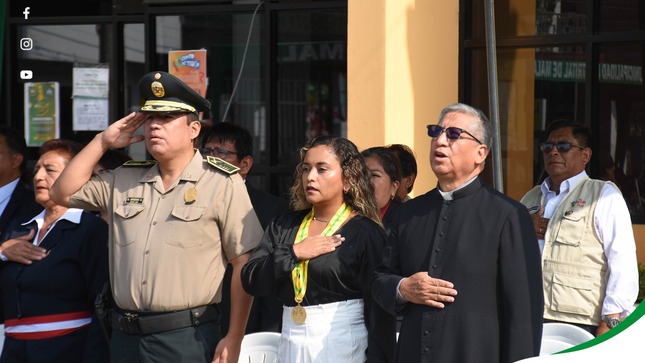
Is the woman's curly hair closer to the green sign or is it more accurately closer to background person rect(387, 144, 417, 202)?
background person rect(387, 144, 417, 202)

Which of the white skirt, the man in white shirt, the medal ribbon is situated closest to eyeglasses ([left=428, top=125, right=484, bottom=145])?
the medal ribbon

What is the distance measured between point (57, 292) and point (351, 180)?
1647mm

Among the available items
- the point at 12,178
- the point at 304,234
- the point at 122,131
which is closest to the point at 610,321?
the point at 304,234

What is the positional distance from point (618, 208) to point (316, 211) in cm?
188

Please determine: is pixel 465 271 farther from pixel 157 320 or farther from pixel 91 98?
pixel 91 98

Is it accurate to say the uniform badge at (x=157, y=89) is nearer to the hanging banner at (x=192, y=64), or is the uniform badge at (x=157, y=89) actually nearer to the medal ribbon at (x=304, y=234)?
the medal ribbon at (x=304, y=234)

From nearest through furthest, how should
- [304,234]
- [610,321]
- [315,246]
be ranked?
[315,246], [304,234], [610,321]

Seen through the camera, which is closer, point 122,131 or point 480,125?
point 480,125

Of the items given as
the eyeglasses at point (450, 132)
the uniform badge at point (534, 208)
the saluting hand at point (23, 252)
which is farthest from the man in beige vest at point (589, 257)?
the saluting hand at point (23, 252)

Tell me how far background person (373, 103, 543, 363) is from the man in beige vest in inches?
64.2

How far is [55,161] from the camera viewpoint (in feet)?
17.7

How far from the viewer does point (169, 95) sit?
15.6ft

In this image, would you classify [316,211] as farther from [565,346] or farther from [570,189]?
[570,189]

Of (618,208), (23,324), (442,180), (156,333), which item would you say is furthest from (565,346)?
(23,324)
